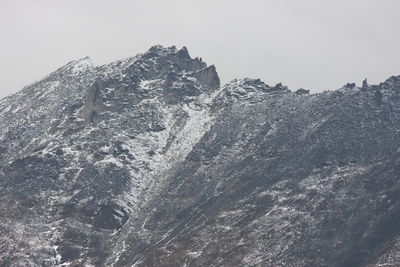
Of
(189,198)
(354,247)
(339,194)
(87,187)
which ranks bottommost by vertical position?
(354,247)

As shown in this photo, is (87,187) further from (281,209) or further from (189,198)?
(281,209)

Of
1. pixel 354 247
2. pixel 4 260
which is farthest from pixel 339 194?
pixel 4 260

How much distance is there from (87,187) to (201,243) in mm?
46086

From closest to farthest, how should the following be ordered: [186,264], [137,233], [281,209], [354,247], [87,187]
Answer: [354,247] → [186,264] → [281,209] → [137,233] → [87,187]

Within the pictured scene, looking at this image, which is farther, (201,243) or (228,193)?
(228,193)

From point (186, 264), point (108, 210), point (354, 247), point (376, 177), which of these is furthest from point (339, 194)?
point (108, 210)

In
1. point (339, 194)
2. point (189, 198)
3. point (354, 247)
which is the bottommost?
point (354, 247)

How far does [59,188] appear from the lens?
198 m

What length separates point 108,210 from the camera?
616 feet

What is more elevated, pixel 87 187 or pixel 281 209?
pixel 87 187

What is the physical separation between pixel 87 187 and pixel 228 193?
38.5 m

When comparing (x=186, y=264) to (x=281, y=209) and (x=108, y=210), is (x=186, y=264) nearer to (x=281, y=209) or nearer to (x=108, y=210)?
(x=281, y=209)

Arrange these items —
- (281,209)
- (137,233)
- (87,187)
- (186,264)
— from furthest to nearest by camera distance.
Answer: (87,187) < (137,233) < (281,209) < (186,264)

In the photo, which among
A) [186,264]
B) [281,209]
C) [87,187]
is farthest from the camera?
[87,187]
